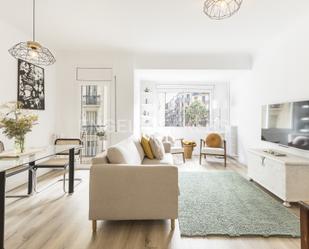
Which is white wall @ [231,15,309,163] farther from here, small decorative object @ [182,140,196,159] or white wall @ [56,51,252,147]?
small decorative object @ [182,140,196,159]

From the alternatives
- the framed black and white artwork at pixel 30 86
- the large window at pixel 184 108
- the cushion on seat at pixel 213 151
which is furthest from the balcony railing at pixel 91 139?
the large window at pixel 184 108

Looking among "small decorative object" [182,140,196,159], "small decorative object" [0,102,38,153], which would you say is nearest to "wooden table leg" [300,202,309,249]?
"small decorative object" [0,102,38,153]

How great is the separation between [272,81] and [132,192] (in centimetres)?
345

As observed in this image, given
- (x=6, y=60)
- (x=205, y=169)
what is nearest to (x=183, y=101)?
(x=205, y=169)

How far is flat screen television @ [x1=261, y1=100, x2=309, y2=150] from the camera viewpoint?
301cm

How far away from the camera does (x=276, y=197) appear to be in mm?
3215

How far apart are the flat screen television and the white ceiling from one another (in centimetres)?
131

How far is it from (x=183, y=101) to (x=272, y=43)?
11.4ft

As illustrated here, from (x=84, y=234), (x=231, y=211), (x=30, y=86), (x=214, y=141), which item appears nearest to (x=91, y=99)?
(x=30, y=86)

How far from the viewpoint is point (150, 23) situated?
11.2 feet

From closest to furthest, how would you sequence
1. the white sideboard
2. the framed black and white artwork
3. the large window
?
the white sideboard, the framed black and white artwork, the large window

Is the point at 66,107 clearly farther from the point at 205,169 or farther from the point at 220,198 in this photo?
the point at 220,198

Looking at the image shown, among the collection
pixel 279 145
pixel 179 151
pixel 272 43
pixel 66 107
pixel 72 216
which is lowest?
pixel 72 216

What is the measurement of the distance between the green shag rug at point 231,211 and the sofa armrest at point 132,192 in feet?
1.18
